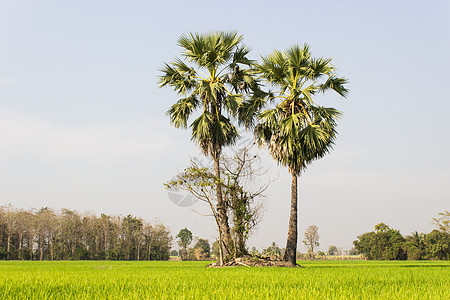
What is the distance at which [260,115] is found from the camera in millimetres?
21703

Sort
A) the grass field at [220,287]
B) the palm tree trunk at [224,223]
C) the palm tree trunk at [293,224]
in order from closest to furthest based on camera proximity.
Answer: the grass field at [220,287] → the palm tree trunk at [224,223] → the palm tree trunk at [293,224]

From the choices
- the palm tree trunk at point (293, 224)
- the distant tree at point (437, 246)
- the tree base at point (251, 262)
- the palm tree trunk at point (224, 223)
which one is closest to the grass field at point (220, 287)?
the tree base at point (251, 262)

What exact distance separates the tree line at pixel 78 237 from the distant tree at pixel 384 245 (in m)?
26.8

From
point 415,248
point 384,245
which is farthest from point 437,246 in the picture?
point 384,245

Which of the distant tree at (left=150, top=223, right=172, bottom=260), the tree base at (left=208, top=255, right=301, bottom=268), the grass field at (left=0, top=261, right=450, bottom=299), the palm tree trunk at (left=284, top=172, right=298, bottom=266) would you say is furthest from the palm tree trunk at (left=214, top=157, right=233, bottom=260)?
the distant tree at (left=150, top=223, right=172, bottom=260)

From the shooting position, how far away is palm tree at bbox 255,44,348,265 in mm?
20770

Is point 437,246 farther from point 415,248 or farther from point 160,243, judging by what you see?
point 160,243

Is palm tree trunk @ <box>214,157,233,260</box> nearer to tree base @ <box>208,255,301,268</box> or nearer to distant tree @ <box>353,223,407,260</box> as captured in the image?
tree base @ <box>208,255,301,268</box>

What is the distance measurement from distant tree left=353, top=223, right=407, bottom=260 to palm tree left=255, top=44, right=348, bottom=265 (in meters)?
32.4

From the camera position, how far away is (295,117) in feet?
68.5

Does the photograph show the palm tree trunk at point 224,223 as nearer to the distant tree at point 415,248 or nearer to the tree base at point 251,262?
the tree base at point 251,262

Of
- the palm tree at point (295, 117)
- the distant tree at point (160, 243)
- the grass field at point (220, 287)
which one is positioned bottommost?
the distant tree at point (160, 243)

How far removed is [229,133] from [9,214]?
1610 inches

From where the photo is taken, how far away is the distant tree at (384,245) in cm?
4775
